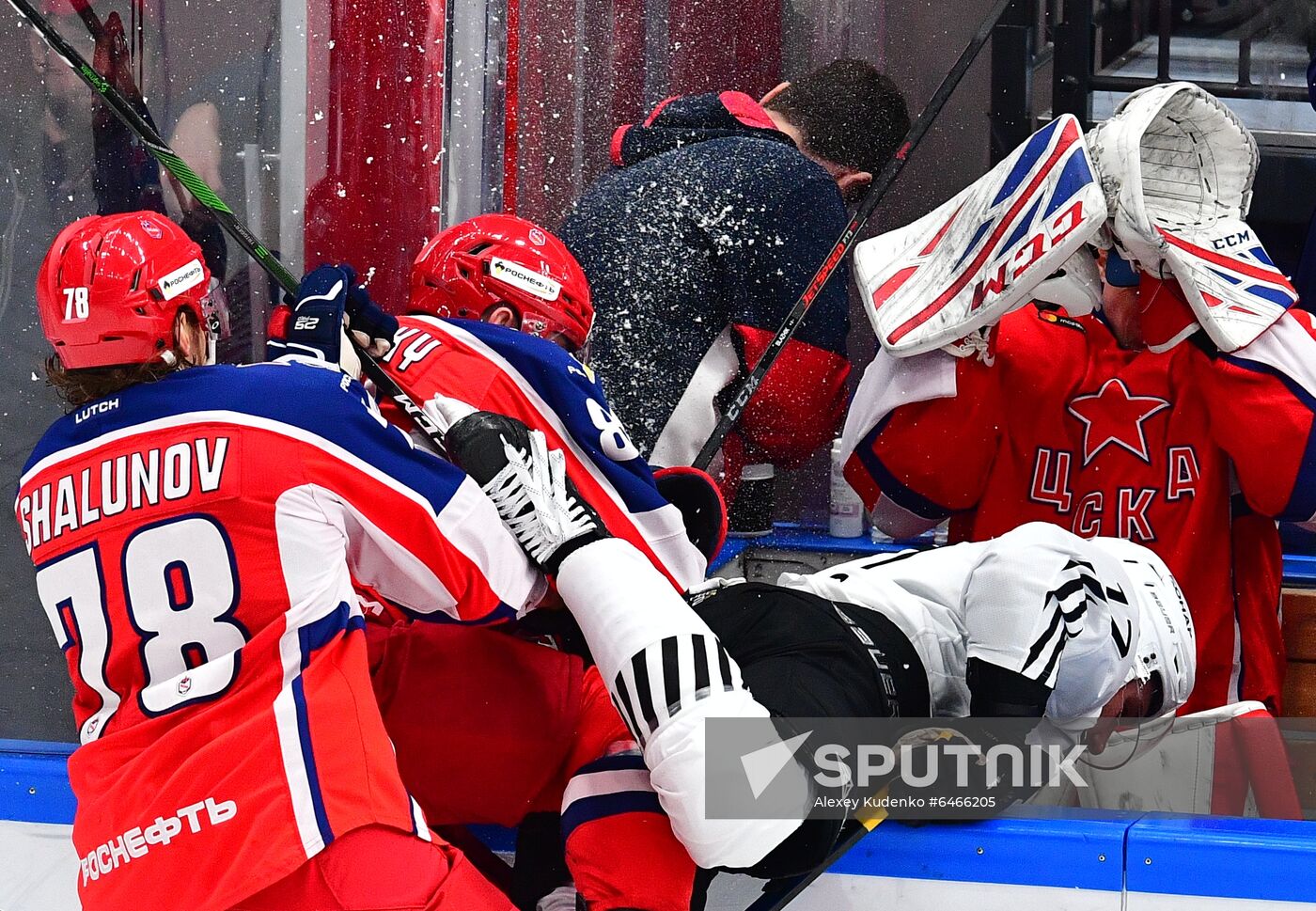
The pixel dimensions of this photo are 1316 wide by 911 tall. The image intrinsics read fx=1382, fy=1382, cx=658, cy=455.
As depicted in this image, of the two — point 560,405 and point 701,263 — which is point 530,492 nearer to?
point 560,405

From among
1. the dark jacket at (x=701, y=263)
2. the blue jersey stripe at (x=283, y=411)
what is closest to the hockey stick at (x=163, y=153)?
the dark jacket at (x=701, y=263)

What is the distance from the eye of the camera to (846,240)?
212cm

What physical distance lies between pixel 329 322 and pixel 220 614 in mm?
396

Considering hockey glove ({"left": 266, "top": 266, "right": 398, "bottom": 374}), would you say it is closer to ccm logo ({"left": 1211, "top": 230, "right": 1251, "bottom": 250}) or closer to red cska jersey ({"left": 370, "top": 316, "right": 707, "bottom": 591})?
red cska jersey ({"left": 370, "top": 316, "right": 707, "bottom": 591})

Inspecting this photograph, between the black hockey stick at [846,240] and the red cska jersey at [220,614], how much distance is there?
1.12 m

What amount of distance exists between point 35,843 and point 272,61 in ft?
4.06

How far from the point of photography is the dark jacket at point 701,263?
7.24 feet

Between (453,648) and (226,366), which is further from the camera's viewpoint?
(453,648)

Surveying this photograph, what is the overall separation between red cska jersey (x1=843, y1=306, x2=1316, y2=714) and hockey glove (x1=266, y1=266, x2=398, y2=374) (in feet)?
2.02

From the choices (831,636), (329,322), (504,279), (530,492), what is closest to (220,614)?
(530,492)

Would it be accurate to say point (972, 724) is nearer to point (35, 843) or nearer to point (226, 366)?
point (226, 366)

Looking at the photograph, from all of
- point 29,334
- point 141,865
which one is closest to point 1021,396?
point 141,865

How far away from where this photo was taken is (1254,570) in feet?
5.57

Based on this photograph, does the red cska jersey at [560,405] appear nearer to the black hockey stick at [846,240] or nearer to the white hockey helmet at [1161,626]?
the white hockey helmet at [1161,626]
